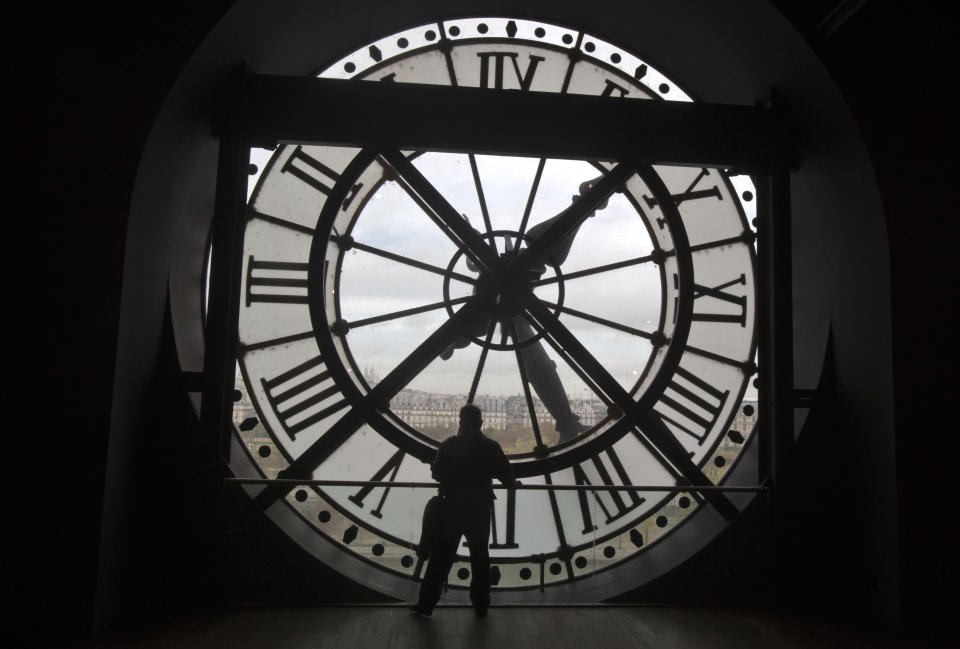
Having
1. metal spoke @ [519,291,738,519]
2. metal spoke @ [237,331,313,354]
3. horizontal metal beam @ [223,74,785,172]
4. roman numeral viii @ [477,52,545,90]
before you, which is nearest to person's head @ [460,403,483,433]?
metal spoke @ [519,291,738,519]

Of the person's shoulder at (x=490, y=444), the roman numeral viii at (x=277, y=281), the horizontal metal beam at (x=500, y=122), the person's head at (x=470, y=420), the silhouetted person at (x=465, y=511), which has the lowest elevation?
the silhouetted person at (x=465, y=511)

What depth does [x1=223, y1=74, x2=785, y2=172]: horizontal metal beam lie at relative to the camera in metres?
3.61

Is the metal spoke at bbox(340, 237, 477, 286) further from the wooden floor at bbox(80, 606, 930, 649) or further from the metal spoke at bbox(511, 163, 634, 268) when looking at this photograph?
the wooden floor at bbox(80, 606, 930, 649)

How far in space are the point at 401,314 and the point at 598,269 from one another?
3.81 feet

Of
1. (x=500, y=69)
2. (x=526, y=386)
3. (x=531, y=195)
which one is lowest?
(x=526, y=386)

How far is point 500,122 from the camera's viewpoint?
12.2 feet

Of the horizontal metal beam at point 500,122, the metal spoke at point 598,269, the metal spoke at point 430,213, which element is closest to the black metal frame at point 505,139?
the horizontal metal beam at point 500,122

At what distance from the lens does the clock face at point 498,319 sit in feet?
12.4
